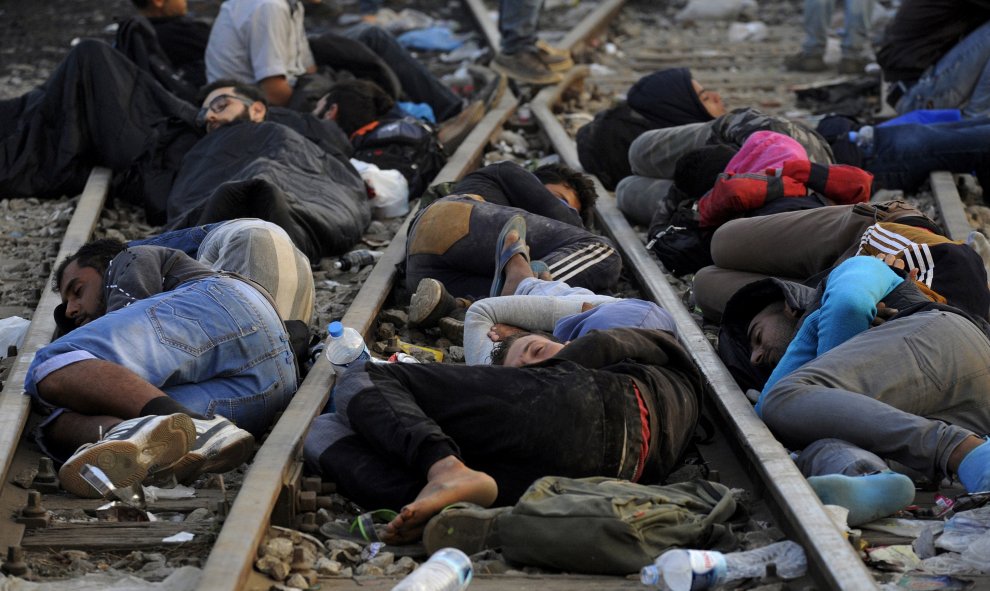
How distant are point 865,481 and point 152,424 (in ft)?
7.25

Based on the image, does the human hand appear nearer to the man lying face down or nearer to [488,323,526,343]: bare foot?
the man lying face down

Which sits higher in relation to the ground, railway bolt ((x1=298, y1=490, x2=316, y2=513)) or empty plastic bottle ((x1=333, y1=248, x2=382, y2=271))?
railway bolt ((x1=298, y1=490, x2=316, y2=513))

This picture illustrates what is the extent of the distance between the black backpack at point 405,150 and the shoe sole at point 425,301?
106 inches

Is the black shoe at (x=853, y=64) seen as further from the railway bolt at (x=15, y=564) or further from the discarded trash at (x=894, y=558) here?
the railway bolt at (x=15, y=564)

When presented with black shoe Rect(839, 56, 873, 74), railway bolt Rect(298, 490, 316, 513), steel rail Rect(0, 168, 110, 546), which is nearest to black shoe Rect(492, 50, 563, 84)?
black shoe Rect(839, 56, 873, 74)

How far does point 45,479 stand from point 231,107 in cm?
434

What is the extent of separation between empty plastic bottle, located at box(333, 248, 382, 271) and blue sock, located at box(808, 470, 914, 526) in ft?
12.1

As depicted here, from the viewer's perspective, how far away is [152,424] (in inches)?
171

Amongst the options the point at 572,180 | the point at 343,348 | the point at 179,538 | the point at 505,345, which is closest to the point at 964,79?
Result: the point at 572,180

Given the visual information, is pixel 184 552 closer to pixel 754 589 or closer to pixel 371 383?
pixel 371 383

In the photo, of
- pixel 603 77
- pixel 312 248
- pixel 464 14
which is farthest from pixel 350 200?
pixel 464 14

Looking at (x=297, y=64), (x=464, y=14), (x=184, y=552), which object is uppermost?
(x=184, y=552)

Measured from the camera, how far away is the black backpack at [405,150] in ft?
28.9

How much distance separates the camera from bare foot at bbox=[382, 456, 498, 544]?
3.96 metres
